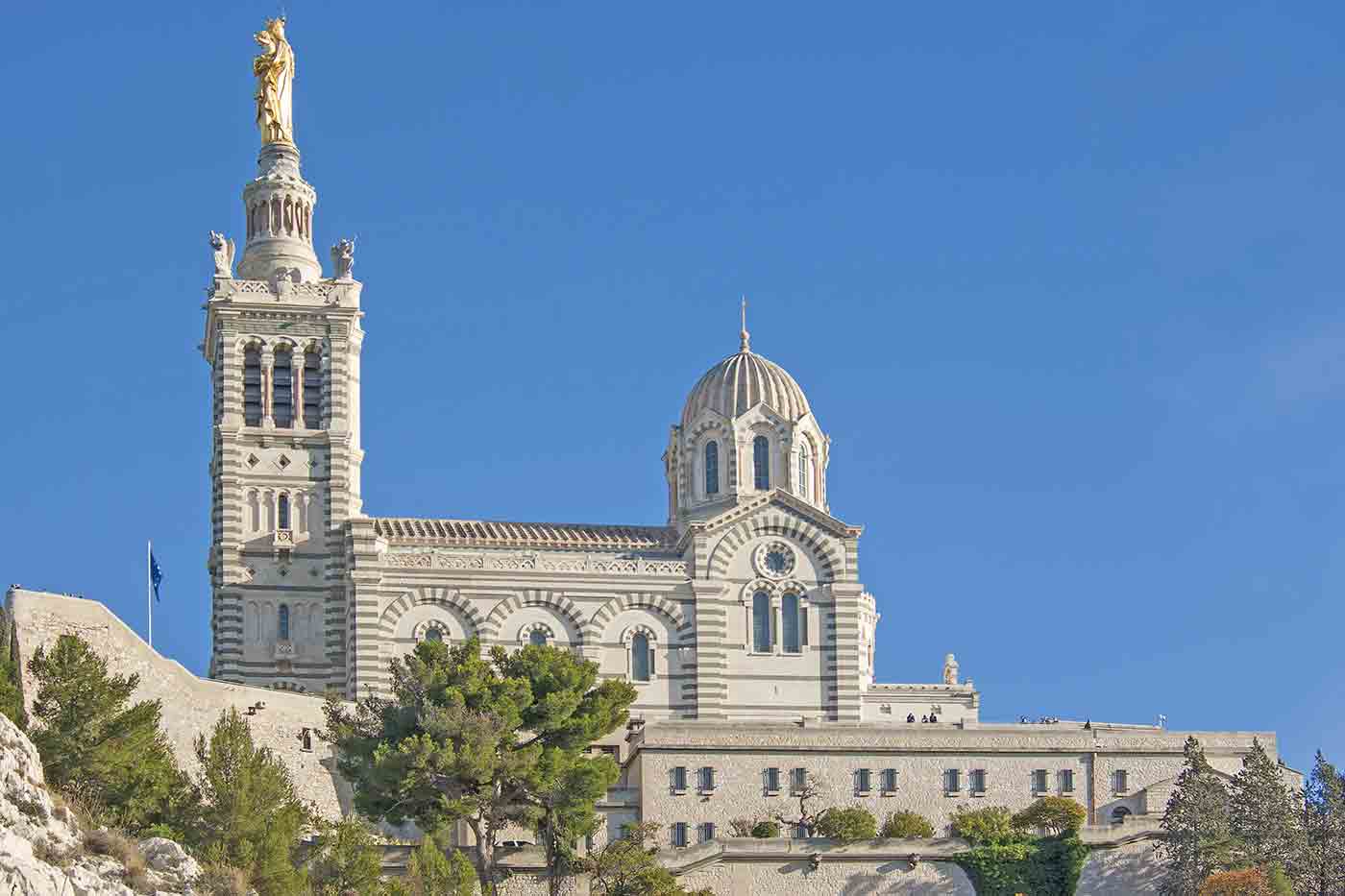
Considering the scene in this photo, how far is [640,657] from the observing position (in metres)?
99.4

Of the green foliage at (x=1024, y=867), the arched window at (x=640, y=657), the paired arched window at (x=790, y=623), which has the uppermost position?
the paired arched window at (x=790, y=623)

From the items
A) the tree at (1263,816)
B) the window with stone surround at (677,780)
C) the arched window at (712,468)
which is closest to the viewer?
the tree at (1263,816)

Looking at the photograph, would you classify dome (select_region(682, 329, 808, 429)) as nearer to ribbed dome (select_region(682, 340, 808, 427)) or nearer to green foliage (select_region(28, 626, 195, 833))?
ribbed dome (select_region(682, 340, 808, 427))

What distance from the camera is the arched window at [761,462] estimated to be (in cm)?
10431

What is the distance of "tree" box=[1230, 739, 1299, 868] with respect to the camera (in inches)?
3314

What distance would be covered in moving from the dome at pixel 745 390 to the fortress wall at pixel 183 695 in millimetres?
22637

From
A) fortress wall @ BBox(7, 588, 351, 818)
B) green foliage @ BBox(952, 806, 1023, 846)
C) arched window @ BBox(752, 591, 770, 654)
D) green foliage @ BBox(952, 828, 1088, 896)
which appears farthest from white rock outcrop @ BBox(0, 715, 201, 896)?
arched window @ BBox(752, 591, 770, 654)

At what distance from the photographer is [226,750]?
75312 millimetres

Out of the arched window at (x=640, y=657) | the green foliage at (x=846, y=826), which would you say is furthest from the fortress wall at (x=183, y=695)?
the arched window at (x=640, y=657)

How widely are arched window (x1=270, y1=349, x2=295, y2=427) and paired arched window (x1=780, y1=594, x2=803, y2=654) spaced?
16.6 meters

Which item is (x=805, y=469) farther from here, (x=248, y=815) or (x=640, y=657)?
(x=248, y=815)

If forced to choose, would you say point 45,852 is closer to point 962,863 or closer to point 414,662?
point 414,662

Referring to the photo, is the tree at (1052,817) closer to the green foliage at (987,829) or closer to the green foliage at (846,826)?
the green foliage at (987,829)

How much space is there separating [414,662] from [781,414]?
24.4 m
